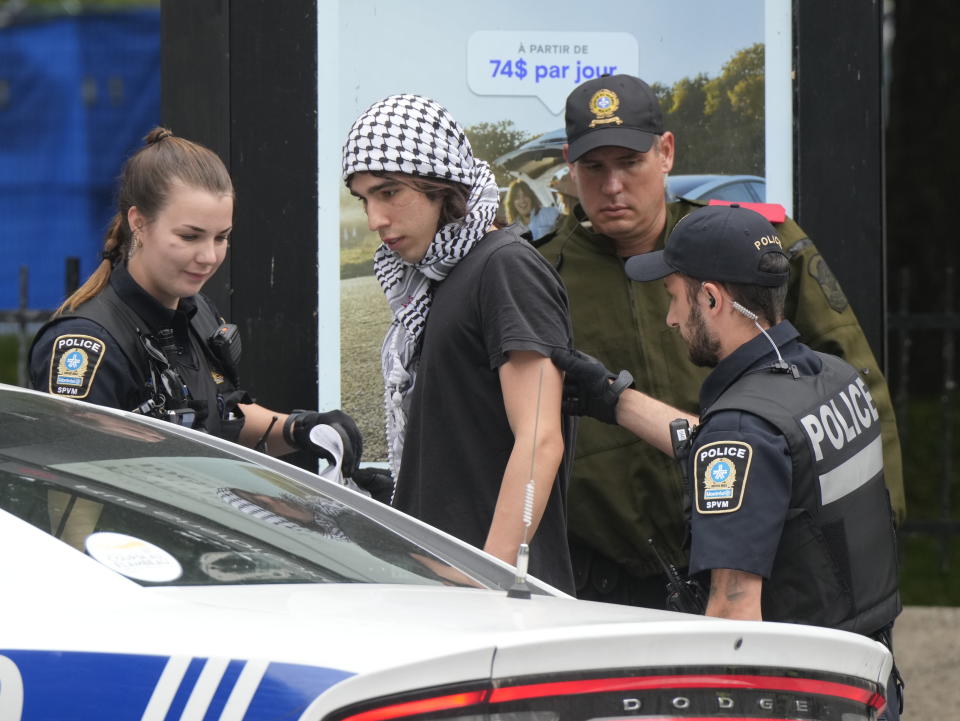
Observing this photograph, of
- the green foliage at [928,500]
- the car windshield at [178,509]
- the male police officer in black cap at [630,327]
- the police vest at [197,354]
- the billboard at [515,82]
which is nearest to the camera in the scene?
the car windshield at [178,509]

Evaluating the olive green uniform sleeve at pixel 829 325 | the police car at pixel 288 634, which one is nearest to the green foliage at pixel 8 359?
the olive green uniform sleeve at pixel 829 325

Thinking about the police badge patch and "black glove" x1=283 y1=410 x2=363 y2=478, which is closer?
"black glove" x1=283 y1=410 x2=363 y2=478

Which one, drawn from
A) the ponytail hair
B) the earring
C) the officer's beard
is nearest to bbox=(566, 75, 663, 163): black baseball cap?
the officer's beard

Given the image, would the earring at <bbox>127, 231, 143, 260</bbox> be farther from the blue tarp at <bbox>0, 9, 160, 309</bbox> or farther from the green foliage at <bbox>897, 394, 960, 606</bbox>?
the green foliage at <bbox>897, 394, 960, 606</bbox>

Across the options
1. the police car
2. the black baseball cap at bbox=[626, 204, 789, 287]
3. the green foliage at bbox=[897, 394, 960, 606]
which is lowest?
the green foliage at bbox=[897, 394, 960, 606]

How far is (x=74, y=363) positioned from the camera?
2863mm

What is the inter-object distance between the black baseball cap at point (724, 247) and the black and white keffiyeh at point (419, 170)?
42 cm

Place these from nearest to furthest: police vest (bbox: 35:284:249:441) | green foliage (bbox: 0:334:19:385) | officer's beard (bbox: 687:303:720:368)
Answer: officer's beard (bbox: 687:303:720:368) → police vest (bbox: 35:284:249:441) → green foliage (bbox: 0:334:19:385)

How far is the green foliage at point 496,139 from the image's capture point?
13.5ft

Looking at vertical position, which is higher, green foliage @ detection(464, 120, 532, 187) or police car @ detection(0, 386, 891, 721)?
green foliage @ detection(464, 120, 532, 187)

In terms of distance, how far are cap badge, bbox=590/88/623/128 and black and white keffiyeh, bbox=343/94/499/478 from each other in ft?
1.77

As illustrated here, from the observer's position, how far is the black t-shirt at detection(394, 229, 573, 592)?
297cm

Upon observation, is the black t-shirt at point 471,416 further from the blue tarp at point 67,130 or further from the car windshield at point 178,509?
the blue tarp at point 67,130

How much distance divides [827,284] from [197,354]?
5.17 feet
